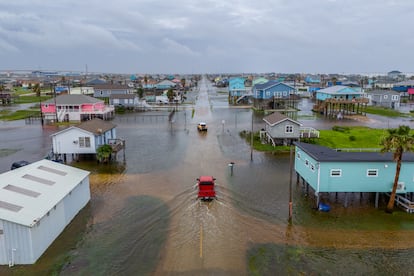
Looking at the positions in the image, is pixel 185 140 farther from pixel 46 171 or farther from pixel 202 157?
pixel 46 171

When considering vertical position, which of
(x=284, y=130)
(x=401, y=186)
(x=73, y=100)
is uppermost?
(x=73, y=100)

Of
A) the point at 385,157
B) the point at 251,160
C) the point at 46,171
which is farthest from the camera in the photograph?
the point at 251,160

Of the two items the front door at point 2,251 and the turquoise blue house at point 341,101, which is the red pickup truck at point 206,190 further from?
the turquoise blue house at point 341,101

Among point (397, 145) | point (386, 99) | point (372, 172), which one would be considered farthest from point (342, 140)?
point (386, 99)

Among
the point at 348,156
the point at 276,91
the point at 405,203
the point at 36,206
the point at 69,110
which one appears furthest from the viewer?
the point at 276,91

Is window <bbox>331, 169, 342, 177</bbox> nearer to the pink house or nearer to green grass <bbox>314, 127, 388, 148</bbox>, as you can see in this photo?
green grass <bbox>314, 127, 388, 148</bbox>

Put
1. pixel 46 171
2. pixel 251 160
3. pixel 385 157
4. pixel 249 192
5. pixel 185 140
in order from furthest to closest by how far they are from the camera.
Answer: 1. pixel 185 140
2. pixel 251 160
3. pixel 249 192
4. pixel 385 157
5. pixel 46 171

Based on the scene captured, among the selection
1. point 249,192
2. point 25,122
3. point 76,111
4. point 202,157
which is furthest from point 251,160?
point 25,122

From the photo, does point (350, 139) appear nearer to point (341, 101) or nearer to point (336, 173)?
point (336, 173)
